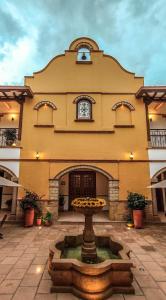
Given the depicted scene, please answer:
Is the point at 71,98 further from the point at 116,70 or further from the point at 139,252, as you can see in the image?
the point at 139,252

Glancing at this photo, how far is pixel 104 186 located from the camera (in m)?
12.9

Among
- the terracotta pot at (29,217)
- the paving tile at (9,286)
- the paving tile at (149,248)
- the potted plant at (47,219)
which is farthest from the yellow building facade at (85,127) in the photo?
the paving tile at (9,286)

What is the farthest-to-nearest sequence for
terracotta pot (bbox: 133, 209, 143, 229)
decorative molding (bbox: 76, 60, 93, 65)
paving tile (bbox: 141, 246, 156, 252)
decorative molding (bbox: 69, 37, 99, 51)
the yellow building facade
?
1. decorative molding (bbox: 69, 37, 99, 51)
2. decorative molding (bbox: 76, 60, 93, 65)
3. the yellow building facade
4. terracotta pot (bbox: 133, 209, 143, 229)
5. paving tile (bbox: 141, 246, 156, 252)

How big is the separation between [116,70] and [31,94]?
17.3ft

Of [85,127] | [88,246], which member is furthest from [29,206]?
[88,246]

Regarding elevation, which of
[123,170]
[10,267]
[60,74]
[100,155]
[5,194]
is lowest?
[10,267]

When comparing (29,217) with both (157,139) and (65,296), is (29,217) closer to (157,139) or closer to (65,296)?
(65,296)

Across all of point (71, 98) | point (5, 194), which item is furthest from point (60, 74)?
point (5, 194)

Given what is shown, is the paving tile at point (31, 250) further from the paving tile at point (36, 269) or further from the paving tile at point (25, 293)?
the paving tile at point (25, 293)

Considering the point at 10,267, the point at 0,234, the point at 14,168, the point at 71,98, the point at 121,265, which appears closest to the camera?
the point at 121,265

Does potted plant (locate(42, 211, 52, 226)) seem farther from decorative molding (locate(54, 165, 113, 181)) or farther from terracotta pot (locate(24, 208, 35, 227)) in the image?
decorative molding (locate(54, 165, 113, 181))

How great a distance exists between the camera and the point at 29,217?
8.93 meters

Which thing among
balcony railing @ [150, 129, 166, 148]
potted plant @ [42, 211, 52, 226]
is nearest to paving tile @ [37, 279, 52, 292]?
potted plant @ [42, 211, 52, 226]

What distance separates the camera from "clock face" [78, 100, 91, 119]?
1085cm
